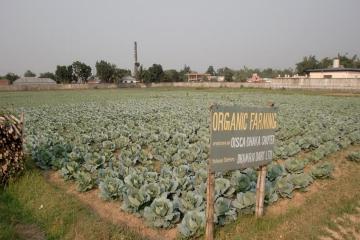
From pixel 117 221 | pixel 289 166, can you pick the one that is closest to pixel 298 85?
pixel 289 166

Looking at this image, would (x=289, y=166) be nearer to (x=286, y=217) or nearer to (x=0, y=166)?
(x=286, y=217)

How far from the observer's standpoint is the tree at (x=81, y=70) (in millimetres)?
105562

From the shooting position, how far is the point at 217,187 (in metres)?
5.64

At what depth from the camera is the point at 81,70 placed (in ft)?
349

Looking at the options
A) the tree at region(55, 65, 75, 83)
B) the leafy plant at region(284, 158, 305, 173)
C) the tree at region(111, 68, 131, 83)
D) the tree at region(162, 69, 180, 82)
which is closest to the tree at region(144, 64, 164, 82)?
the tree at region(162, 69, 180, 82)

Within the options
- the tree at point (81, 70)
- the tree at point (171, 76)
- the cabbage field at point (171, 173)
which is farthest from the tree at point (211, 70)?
the cabbage field at point (171, 173)

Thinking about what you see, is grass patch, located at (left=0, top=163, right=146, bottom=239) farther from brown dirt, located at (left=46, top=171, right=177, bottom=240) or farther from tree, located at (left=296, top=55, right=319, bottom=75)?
tree, located at (left=296, top=55, right=319, bottom=75)

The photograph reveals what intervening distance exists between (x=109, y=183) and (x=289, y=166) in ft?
13.7

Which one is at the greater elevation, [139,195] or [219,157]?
[219,157]

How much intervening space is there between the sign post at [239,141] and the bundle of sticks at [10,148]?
4.70 meters

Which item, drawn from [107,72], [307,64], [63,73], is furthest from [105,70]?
[307,64]

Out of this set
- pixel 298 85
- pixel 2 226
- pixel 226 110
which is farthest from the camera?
pixel 298 85

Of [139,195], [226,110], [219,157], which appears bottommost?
[139,195]

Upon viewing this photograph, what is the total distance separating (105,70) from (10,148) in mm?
104379
